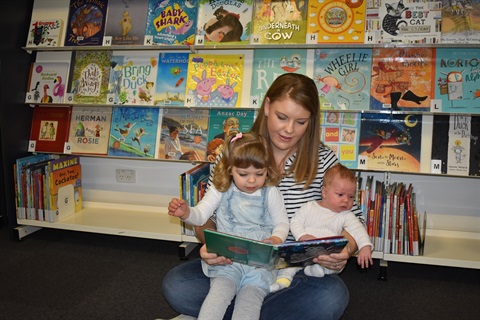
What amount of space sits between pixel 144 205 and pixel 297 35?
5.87 feet

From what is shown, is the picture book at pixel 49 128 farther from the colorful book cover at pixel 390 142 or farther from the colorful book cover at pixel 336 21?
the colorful book cover at pixel 390 142

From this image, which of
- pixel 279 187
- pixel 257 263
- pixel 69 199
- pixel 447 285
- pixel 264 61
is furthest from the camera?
pixel 69 199

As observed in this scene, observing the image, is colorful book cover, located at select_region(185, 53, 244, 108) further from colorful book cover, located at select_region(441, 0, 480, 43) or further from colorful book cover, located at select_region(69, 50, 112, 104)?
colorful book cover, located at select_region(441, 0, 480, 43)

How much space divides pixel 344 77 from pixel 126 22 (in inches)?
63.2

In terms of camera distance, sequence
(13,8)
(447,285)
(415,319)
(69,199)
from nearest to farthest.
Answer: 1. (415,319)
2. (447,285)
3. (13,8)
4. (69,199)

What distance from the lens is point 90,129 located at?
3.22 metres

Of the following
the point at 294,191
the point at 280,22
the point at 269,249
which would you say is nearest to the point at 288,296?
the point at 269,249

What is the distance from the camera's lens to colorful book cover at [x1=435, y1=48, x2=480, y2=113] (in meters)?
2.56

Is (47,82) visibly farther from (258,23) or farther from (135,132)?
(258,23)

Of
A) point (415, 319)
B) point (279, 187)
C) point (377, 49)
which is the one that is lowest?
point (415, 319)

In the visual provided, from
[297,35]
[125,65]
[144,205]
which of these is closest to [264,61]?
[297,35]

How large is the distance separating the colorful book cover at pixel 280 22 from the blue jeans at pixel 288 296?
1.62 metres

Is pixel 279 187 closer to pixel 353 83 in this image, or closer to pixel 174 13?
pixel 353 83

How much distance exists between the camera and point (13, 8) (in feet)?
10.0
